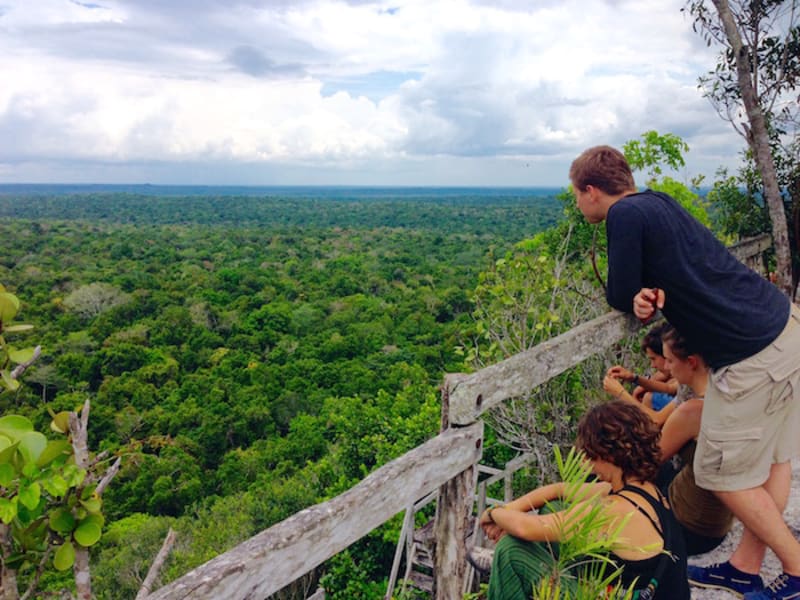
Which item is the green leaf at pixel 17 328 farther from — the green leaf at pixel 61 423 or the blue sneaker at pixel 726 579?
the blue sneaker at pixel 726 579

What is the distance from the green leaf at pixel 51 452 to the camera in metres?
1.23

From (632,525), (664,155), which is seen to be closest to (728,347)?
(632,525)

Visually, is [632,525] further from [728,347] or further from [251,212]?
[251,212]

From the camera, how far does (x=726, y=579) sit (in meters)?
2.43

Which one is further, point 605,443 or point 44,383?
point 44,383

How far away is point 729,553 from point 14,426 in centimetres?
292

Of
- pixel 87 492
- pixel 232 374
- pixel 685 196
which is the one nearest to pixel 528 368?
pixel 87 492

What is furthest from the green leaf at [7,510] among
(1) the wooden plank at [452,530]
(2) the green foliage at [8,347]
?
(1) the wooden plank at [452,530]

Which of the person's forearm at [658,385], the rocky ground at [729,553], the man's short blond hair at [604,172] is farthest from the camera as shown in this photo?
the person's forearm at [658,385]

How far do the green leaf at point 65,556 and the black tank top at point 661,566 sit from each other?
4.99 ft

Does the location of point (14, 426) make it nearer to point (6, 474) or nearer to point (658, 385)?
point (6, 474)

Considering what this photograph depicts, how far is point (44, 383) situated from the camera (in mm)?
28016

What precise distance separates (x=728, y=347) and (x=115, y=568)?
1736 cm

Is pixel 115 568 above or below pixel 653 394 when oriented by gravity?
below
